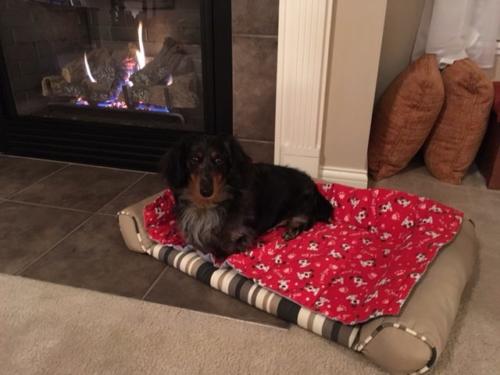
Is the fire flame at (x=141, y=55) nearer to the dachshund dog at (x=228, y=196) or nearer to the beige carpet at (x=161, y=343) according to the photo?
the dachshund dog at (x=228, y=196)

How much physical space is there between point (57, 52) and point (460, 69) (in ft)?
7.48

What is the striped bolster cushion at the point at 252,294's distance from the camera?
1338 millimetres

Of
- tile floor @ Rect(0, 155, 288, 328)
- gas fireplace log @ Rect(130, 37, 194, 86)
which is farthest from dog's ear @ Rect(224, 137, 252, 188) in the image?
gas fireplace log @ Rect(130, 37, 194, 86)

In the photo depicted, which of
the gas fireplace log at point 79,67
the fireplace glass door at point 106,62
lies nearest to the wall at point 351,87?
the fireplace glass door at point 106,62

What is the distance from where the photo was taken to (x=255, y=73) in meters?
2.20

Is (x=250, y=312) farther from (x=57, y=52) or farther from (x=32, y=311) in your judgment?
(x=57, y=52)

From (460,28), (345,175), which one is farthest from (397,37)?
(345,175)

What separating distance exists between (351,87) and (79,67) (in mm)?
1626

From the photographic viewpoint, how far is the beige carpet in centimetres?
127

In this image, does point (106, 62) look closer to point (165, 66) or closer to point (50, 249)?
point (165, 66)

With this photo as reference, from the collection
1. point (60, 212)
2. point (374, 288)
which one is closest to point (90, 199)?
point (60, 212)

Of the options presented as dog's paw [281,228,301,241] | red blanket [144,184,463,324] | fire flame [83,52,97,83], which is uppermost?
fire flame [83,52,97,83]

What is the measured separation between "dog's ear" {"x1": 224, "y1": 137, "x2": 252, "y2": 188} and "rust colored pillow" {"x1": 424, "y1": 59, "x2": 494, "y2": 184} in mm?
1289

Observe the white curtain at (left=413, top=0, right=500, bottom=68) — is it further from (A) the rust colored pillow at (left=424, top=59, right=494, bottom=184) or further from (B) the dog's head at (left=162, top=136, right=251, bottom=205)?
(B) the dog's head at (left=162, top=136, right=251, bottom=205)
